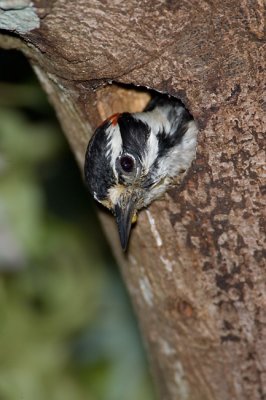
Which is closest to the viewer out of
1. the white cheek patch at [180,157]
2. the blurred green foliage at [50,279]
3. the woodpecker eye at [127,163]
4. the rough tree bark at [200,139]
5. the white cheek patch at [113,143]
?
the rough tree bark at [200,139]

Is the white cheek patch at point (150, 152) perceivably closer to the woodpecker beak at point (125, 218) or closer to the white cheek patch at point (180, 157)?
the white cheek patch at point (180, 157)

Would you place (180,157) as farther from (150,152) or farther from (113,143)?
(113,143)

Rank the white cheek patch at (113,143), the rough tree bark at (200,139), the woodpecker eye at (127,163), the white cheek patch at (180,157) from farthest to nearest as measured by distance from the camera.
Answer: the white cheek patch at (180,157), the woodpecker eye at (127,163), the white cheek patch at (113,143), the rough tree bark at (200,139)

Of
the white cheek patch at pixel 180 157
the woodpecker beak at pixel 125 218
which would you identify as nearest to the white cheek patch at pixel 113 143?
the woodpecker beak at pixel 125 218

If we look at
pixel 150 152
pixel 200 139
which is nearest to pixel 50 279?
pixel 150 152

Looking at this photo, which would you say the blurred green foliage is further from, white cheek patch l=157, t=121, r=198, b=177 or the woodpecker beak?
the woodpecker beak
